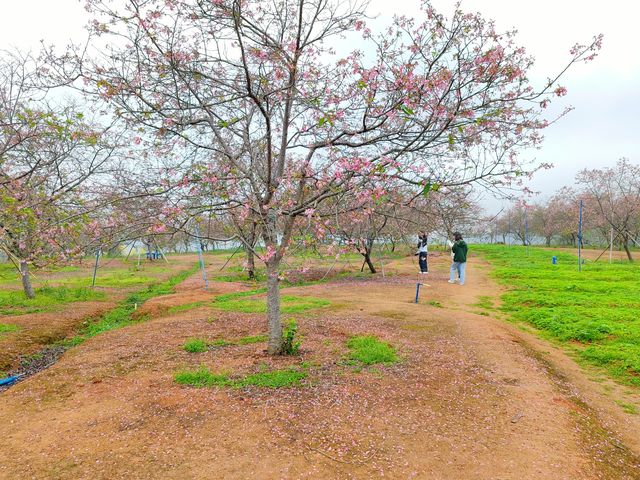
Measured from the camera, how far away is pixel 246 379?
21.5 ft

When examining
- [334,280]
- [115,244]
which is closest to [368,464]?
[115,244]

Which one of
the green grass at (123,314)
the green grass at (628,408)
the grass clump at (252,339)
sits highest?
the grass clump at (252,339)

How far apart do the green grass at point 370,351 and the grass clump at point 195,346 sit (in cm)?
311

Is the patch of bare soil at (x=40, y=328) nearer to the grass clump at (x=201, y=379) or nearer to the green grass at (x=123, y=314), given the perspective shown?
the green grass at (x=123, y=314)

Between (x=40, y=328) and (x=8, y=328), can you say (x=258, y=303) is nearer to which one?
(x=40, y=328)

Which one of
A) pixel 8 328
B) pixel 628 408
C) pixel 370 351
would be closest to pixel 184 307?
pixel 8 328

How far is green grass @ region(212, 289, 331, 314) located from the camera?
499 inches

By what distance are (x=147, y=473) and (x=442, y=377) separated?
4.59 m

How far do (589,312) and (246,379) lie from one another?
9704 mm

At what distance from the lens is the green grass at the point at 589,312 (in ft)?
25.7

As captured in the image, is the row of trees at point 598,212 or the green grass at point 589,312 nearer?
the green grass at point 589,312

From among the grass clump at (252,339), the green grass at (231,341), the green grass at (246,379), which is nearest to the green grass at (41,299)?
the green grass at (231,341)

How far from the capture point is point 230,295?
658 inches

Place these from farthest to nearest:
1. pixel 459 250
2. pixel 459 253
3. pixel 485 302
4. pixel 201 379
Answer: pixel 459 253 → pixel 459 250 → pixel 485 302 → pixel 201 379
